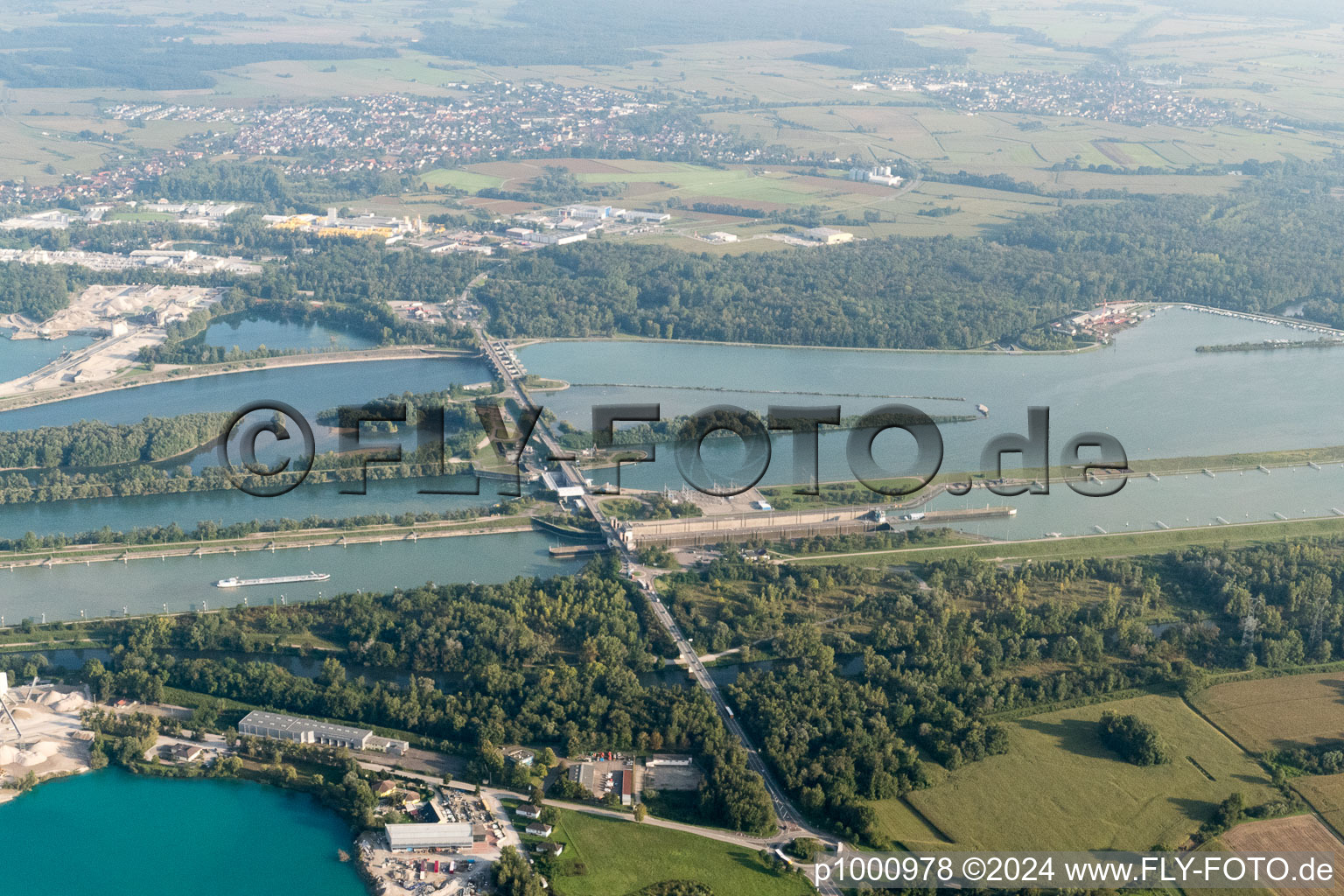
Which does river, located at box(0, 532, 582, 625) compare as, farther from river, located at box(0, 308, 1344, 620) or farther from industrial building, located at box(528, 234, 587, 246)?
industrial building, located at box(528, 234, 587, 246)

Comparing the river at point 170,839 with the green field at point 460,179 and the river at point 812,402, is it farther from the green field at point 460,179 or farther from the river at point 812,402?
the green field at point 460,179

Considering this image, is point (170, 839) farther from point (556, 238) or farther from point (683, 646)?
point (556, 238)

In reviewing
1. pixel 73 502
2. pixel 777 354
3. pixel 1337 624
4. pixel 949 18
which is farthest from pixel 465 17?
pixel 1337 624

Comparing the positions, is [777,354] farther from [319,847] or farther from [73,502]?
[319,847]

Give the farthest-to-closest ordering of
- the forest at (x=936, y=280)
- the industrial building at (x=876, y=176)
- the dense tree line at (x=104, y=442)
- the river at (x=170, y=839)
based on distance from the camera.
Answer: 1. the industrial building at (x=876, y=176)
2. the forest at (x=936, y=280)
3. the dense tree line at (x=104, y=442)
4. the river at (x=170, y=839)

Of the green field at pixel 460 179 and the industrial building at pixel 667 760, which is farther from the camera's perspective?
the green field at pixel 460 179

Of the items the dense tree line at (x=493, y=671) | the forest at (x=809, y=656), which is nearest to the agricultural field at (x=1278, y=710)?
the forest at (x=809, y=656)

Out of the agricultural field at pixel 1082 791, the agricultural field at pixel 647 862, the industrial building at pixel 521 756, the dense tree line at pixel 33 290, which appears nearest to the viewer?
the agricultural field at pixel 647 862

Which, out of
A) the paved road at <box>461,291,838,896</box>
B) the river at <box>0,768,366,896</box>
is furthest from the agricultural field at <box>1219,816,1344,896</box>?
the river at <box>0,768,366,896</box>
